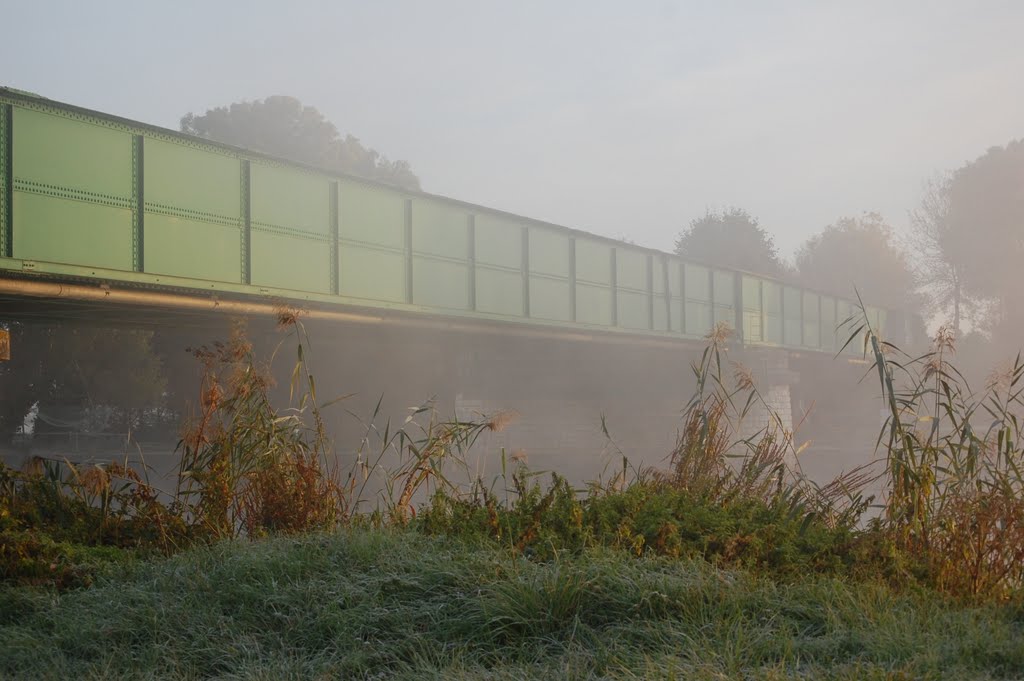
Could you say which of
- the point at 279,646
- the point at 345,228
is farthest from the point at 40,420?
the point at 279,646

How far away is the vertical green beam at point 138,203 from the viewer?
12688mm

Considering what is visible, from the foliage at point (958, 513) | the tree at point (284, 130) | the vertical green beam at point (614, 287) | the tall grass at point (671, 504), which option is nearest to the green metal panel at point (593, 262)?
the vertical green beam at point (614, 287)

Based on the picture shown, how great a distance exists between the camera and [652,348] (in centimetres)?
2591

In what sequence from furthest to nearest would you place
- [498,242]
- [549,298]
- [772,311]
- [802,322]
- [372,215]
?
1. [802,322]
2. [772,311]
3. [549,298]
4. [498,242]
5. [372,215]

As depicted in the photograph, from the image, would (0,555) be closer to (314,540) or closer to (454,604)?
(314,540)

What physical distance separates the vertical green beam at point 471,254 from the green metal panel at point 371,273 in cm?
191

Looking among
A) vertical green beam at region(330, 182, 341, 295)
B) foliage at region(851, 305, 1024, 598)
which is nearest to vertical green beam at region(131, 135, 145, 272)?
vertical green beam at region(330, 182, 341, 295)

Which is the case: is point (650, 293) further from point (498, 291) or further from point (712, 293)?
point (498, 291)

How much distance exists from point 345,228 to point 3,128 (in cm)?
575

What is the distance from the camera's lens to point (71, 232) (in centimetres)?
1202

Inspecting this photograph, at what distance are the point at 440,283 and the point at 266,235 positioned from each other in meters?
4.13

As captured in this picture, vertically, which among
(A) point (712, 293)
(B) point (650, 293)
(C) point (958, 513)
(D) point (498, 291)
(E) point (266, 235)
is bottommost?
(C) point (958, 513)

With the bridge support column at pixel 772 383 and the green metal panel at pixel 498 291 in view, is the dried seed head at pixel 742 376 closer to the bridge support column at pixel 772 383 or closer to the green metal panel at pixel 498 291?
the green metal panel at pixel 498 291

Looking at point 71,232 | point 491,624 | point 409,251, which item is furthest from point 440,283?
point 491,624
